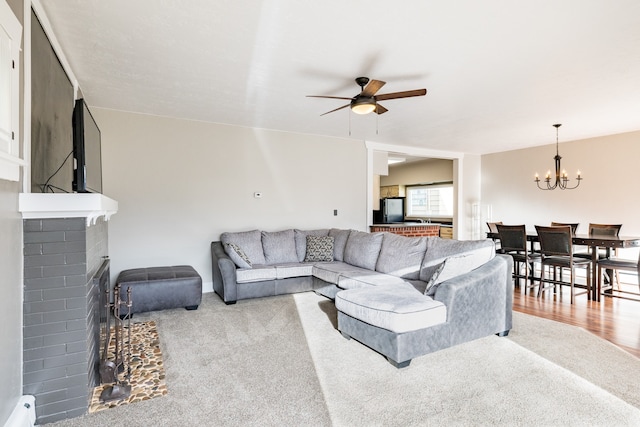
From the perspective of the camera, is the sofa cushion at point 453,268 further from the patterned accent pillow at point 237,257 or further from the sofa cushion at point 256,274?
the patterned accent pillow at point 237,257

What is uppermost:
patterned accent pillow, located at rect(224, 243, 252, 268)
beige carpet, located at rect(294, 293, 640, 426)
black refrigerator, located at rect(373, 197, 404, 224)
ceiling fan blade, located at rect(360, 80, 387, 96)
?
ceiling fan blade, located at rect(360, 80, 387, 96)

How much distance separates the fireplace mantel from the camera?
1868mm

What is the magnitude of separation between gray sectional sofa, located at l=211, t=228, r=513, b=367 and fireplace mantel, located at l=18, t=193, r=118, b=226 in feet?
6.71

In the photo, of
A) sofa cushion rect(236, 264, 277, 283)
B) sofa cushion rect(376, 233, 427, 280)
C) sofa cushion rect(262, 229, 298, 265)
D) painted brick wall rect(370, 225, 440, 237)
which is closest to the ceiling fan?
sofa cushion rect(376, 233, 427, 280)

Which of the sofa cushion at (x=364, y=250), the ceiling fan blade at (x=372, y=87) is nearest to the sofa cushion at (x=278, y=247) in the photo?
the sofa cushion at (x=364, y=250)

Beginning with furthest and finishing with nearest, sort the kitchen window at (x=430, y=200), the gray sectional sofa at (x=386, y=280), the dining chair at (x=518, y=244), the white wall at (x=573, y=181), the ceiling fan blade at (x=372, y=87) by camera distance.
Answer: the kitchen window at (x=430, y=200), the white wall at (x=573, y=181), the dining chair at (x=518, y=244), the ceiling fan blade at (x=372, y=87), the gray sectional sofa at (x=386, y=280)

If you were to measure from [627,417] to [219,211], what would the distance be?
473 centimetres

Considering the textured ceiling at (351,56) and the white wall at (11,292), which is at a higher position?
the textured ceiling at (351,56)

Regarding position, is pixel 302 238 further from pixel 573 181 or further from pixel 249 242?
pixel 573 181

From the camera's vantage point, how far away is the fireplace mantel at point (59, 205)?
1868 millimetres

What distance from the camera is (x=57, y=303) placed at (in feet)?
6.48

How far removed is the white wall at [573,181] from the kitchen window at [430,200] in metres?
1.30

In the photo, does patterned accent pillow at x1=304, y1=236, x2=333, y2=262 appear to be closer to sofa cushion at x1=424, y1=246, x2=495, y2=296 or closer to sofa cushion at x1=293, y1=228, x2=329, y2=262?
sofa cushion at x1=293, y1=228, x2=329, y2=262

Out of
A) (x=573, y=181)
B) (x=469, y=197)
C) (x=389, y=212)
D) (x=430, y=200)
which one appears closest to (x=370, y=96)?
(x=389, y=212)
